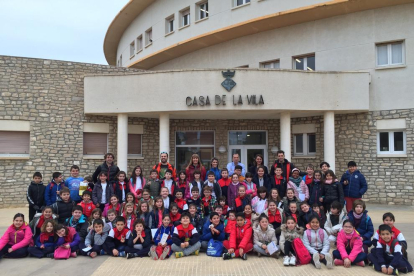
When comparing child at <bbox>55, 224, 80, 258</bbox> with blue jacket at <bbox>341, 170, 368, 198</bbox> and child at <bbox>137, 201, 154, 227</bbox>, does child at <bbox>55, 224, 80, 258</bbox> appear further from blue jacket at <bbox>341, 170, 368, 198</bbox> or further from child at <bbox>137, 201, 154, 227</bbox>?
blue jacket at <bbox>341, 170, 368, 198</bbox>

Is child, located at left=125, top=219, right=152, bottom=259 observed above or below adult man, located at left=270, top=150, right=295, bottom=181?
below

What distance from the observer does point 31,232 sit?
6375 millimetres

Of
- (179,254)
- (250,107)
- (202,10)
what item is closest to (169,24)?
(202,10)

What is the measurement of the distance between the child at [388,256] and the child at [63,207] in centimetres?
593

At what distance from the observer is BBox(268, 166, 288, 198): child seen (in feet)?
26.1

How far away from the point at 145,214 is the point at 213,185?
5.65 feet

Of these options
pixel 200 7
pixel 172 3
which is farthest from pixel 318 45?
pixel 172 3

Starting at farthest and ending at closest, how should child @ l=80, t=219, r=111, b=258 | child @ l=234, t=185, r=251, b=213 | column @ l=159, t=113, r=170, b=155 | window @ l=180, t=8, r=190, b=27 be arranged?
window @ l=180, t=8, r=190, b=27
column @ l=159, t=113, r=170, b=155
child @ l=234, t=185, r=251, b=213
child @ l=80, t=219, r=111, b=258

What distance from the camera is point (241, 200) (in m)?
7.47

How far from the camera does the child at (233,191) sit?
7.65 m

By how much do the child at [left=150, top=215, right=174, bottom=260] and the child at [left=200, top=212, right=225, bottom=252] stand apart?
2.11 ft

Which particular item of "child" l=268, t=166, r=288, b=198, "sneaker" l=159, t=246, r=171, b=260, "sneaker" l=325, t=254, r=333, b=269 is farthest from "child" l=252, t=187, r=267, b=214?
"sneaker" l=159, t=246, r=171, b=260

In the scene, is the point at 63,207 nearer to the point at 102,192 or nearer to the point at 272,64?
the point at 102,192

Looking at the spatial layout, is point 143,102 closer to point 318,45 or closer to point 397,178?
point 318,45
